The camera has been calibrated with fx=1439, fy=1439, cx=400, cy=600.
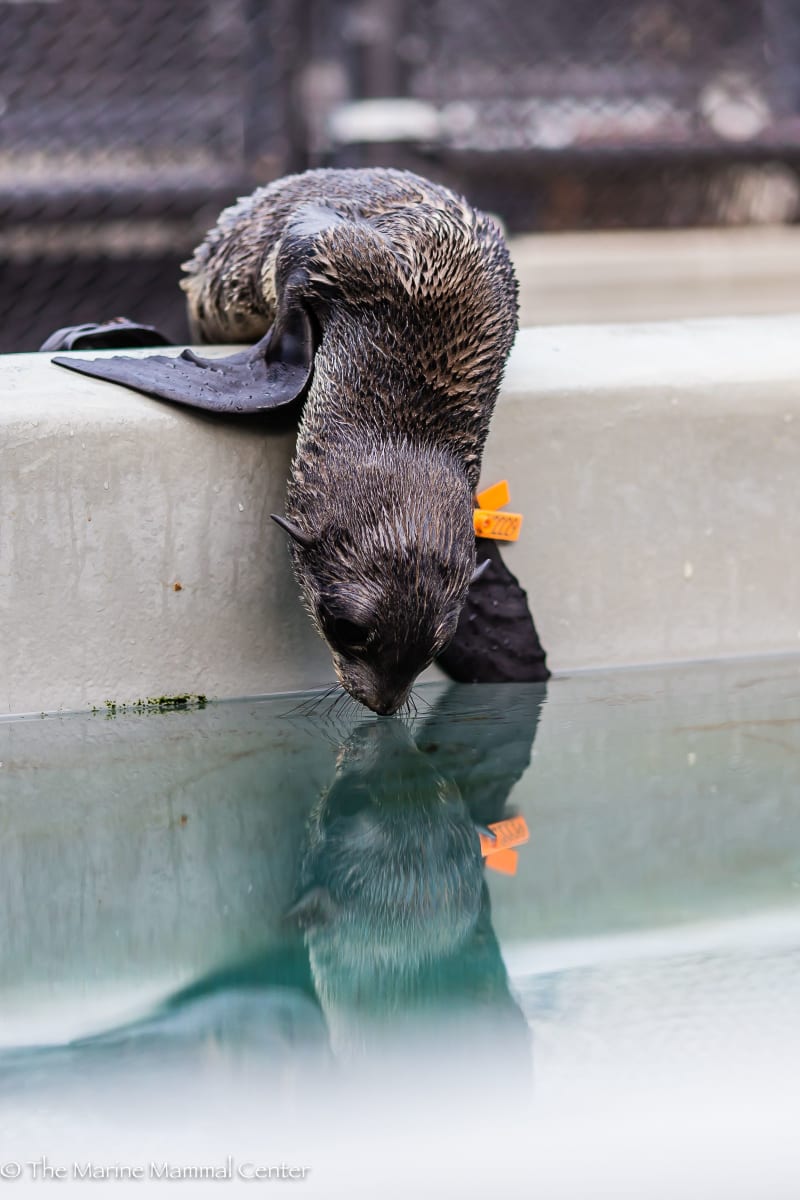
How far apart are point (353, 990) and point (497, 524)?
2.12 metres

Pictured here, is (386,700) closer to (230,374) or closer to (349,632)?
(349,632)

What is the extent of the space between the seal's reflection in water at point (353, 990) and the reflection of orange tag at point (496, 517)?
1.07 meters

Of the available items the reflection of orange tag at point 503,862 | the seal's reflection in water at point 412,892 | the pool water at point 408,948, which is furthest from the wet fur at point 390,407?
the reflection of orange tag at point 503,862

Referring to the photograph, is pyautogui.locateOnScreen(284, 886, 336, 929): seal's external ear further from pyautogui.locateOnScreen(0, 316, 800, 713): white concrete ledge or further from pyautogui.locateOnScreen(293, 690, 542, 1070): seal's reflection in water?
pyautogui.locateOnScreen(0, 316, 800, 713): white concrete ledge

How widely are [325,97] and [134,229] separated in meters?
1.28

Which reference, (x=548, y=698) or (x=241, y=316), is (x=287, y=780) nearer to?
(x=548, y=698)

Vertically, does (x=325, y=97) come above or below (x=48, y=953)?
above

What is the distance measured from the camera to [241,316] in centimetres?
491

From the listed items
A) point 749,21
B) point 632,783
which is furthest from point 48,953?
point 749,21

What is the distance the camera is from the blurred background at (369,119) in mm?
7383

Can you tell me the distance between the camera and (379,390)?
371cm

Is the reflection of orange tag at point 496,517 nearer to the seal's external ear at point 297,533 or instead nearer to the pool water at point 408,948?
the pool water at point 408,948

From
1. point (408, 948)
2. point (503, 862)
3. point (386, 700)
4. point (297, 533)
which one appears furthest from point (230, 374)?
point (408, 948)

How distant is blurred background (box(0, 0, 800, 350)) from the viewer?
738cm
